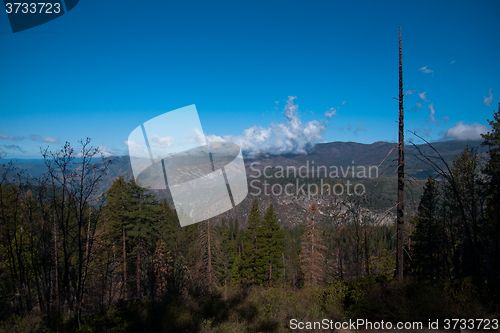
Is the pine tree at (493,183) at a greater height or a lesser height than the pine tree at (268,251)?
greater

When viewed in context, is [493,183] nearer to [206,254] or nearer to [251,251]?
[206,254]

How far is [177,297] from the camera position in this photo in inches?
284

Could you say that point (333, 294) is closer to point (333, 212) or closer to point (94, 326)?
point (94, 326)

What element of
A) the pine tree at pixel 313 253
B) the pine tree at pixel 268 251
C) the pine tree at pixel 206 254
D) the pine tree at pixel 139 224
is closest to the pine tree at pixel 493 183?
the pine tree at pixel 313 253

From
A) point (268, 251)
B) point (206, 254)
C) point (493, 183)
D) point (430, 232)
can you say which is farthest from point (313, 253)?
point (493, 183)

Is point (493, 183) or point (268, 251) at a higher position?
point (493, 183)

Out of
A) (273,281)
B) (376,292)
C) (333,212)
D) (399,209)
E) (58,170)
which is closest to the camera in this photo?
(376,292)

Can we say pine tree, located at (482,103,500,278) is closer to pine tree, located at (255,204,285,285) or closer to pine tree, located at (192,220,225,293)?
pine tree, located at (255,204,285,285)

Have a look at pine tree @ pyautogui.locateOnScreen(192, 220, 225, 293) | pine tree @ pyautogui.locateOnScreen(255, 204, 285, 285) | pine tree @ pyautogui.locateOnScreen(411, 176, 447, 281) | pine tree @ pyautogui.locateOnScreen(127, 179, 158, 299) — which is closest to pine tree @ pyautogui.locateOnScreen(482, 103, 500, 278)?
pine tree @ pyautogui.locateOnScreen(411, 176, 447, 281)

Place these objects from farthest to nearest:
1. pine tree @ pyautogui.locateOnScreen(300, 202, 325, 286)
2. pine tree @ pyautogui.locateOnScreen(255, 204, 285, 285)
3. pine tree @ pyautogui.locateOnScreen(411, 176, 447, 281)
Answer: pine tree @ pyautogui.locateOnScreen(255, 204, 285, 285)
pine tree @ pyautogui.locateOnScreen(300, 202, 325, 286)
pine tree @ pyautogui.locateOnScreen(411, 176, 447, 281)

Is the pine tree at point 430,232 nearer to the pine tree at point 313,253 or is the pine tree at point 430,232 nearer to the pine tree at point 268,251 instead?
the pine tree at point 313,253

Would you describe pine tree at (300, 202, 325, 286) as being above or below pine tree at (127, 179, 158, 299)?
below

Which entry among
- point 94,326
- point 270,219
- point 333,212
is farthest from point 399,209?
point 270,219

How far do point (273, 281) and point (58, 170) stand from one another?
21.6 metres
